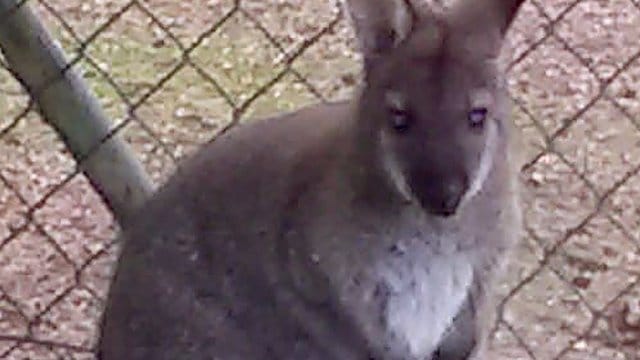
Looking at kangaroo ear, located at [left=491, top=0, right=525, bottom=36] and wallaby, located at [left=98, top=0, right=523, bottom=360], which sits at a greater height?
kangaroo ear, located at [left=491, top=0, right=525, bottom=36]

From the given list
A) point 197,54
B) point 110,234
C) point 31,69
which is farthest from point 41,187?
point 31,69

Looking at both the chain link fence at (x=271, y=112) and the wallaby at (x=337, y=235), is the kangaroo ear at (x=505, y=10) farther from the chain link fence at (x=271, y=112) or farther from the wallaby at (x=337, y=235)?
the chain link fence at (x=271, y=112)

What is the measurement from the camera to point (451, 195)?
8.89 ft

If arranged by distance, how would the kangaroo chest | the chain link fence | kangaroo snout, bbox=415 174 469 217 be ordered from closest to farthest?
kangaroo snout, bbox=415 174 469 217 → the kangaroo chest → the chain link fence

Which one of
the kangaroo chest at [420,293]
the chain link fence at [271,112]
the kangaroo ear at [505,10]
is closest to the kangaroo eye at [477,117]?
the kangaroo ear at [505,10]

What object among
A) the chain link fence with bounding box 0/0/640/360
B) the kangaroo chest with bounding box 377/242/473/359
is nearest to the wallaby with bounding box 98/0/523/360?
the kangaroo chest with bounding box 377/242/473/359

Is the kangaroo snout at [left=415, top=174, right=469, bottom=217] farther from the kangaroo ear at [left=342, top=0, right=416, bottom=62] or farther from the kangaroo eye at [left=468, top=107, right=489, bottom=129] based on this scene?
the kangaroo ear at [left=342, top=0, right=416, bottom=62]

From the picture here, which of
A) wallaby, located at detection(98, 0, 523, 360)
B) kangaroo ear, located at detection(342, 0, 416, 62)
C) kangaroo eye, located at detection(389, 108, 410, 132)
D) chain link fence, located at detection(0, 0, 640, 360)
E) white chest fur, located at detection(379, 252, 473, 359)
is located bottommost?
chain link fence, located at detection(0, 0, 640, 360)

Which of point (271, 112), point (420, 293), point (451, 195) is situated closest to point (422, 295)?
point (420, 293)

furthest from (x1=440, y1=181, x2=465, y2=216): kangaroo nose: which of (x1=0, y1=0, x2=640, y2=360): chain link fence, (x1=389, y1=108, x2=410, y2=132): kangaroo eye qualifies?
(x1=0, y1=0, x2=640, y2=360): chain link fence

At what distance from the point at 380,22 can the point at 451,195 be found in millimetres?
272

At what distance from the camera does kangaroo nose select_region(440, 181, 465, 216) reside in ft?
8.87

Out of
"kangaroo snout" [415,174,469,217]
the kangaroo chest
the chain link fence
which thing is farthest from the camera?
the chain link fence

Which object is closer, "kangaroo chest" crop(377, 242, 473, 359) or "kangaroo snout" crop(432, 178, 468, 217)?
"kangaroo snout" crop(432, 178, 468, 217)
